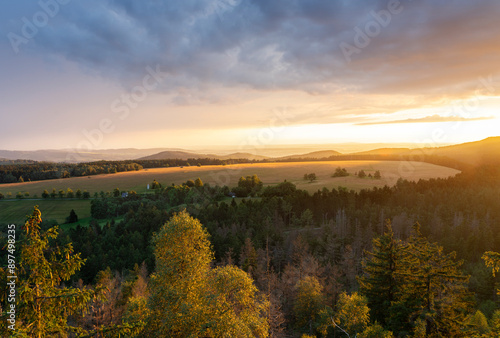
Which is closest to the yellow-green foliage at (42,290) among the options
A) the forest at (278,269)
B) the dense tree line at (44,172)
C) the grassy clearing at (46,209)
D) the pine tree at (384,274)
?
the forest at (278,269)

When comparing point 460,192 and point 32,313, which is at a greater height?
point 32,313

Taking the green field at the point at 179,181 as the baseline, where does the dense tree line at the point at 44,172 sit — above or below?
above

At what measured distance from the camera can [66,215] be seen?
104m

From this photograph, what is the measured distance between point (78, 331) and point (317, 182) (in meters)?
132

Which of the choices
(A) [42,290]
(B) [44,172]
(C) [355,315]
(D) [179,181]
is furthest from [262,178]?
(A) [42,290]

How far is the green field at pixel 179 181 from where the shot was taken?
108 metres

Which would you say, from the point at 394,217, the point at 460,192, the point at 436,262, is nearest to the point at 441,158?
the point at 460,192

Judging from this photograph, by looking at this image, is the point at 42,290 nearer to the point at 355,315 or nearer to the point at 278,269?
the point at 355,315

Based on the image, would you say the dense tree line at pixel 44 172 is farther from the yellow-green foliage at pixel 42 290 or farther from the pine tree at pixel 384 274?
the yellow-green foliage at pixel 42 290

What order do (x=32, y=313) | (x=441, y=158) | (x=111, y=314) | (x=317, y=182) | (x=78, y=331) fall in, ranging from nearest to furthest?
1. (x=32, y=313)
2. (x=78, y=331)
3. (x=111, y=314)
4. (x=317, y=182)
5. (x=441, y=158)

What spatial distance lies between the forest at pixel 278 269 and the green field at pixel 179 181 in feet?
44.6

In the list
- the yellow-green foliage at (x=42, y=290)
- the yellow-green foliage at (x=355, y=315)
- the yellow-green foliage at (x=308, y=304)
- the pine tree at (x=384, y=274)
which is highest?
the yellow-green foliage at (x=42, y=290)

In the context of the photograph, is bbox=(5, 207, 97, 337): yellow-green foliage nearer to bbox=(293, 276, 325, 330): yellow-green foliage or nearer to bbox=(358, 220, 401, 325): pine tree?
bbox=(358, 220, 401, 325): pine tree

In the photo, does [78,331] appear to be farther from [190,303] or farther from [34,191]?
[34,191]
